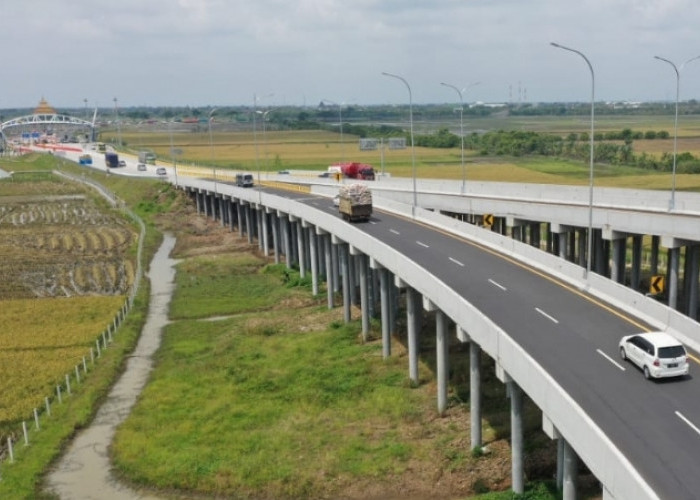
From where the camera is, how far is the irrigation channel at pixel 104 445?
31.8 metres

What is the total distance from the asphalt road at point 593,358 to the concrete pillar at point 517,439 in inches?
54.8

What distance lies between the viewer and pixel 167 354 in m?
49.2

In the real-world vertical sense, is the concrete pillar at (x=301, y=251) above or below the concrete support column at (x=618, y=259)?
Result: below

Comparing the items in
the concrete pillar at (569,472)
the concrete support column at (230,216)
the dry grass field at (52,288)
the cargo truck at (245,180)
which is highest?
the cargo truck at (245,180)

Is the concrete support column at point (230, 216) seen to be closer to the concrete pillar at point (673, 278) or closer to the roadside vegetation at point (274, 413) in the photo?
the roadside vegetation at point (274, 413)

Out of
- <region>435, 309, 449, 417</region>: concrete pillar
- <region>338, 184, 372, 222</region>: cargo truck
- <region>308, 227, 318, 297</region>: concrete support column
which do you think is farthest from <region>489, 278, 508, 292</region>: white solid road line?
<region>308, 227, 318, 297</region>: concrete support column

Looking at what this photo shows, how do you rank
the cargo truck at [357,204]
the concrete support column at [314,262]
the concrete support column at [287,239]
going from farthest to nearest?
the concrete support column at [287,239], the concrete support column at [314,262], the cargo truck at [357,204]

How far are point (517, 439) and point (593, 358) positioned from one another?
12.9ft

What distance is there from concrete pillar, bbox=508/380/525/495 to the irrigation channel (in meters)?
13.8

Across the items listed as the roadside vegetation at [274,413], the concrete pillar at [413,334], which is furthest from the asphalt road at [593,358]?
the roadside vegetation at [274,413]

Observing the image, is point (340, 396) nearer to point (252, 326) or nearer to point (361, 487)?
point (361, 487)

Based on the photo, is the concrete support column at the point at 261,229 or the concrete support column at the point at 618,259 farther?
the concrete support column at the point at 261,229

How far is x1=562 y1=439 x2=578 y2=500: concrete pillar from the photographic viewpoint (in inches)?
911

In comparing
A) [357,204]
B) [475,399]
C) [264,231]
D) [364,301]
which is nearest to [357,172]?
[264,231]
